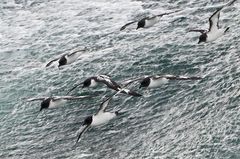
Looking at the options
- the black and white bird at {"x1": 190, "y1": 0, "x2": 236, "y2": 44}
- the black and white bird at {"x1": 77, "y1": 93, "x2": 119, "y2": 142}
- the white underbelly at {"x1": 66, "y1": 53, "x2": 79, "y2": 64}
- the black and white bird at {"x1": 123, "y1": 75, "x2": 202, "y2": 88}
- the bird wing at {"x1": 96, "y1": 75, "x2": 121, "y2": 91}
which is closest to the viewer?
the black and white bird at {"x1": 77, "y1": 93, "x2": 119, "y2": 142}

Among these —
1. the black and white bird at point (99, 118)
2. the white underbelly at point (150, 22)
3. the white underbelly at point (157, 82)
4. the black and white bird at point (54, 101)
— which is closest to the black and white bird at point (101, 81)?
the white underbelly at point (157, 82)

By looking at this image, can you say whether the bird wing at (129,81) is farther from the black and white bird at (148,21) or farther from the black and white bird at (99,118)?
the black and white bird at (148,21)

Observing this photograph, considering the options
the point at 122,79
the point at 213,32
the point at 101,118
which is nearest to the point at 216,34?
the point at 213,32

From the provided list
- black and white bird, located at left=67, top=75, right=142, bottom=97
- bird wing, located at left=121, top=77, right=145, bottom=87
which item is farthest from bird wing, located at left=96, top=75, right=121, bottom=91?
bird wing, located at left=121, top=77, right=145, bottom=87

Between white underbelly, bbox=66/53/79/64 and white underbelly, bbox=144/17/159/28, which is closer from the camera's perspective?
white underbelly, bbox=66/53/79/64

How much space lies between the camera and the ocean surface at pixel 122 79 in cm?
2067

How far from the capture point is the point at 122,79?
24.9 meters

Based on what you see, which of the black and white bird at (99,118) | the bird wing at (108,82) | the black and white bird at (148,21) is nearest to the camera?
the black and white bird at (99,118)

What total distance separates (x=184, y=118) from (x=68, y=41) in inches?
394

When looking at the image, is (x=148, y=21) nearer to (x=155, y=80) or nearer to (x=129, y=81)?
(x=129, y=81)

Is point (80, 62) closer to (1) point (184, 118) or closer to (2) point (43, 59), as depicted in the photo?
Result: (2) point (43, 59)

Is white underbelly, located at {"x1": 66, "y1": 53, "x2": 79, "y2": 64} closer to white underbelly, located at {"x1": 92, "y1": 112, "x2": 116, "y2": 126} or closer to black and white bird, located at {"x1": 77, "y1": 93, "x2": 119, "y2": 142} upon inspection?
black and white bird, located at {"x1": 77, "y1": 93, "x2": 119, "y2": 142}

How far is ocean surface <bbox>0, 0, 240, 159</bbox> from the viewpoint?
20672mm

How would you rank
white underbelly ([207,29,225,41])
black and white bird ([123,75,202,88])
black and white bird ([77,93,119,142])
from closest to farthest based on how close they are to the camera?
black and white bird ([77,93,119,142])
black and white bird ([123,75,202,88])
white underbelly ([207,29,225,41])
